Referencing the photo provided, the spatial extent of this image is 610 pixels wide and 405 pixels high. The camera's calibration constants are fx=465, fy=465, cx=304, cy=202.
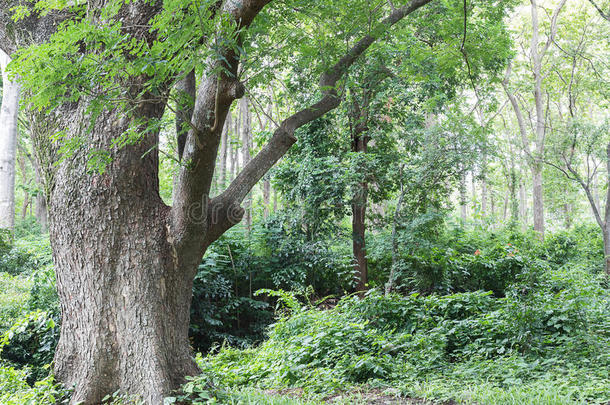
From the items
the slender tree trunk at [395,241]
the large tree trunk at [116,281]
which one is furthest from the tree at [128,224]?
the slender tree trunk at [395,241]

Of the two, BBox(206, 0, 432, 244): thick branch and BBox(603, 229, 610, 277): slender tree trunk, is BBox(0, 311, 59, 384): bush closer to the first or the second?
BBox(206, 0, 432, 244): thick branch

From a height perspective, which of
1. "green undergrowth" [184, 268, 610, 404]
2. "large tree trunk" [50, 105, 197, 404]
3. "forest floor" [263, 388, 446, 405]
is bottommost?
"forest floor" [263, 388, 446, 405]

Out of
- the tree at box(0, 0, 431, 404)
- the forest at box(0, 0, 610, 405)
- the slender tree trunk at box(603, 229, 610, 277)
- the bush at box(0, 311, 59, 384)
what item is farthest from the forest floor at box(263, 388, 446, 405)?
the slender tree trunk at box(603, 229, 610, 277)

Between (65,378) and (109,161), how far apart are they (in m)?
2.05

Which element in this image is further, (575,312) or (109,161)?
(575,312)

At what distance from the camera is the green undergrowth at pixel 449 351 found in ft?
13.2

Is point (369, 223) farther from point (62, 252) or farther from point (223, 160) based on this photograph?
point (223, 160)

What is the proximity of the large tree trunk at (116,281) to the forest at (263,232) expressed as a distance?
0.02 metres

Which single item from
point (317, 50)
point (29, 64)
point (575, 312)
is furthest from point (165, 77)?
point (575, 312)

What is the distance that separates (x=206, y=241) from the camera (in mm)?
4543

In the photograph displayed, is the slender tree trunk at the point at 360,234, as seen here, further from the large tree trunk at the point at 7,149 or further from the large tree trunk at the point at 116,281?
the large tree trunk at the point at 7,149

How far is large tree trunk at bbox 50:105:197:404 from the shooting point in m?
4.11

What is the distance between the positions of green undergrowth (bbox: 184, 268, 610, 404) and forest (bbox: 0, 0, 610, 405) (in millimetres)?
31

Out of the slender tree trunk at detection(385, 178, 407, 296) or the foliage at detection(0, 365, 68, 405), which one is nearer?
the foliage at detection(0, 365, 68, 405)
